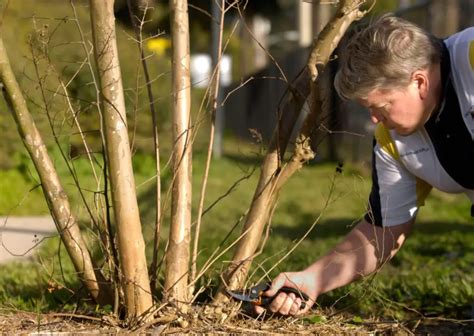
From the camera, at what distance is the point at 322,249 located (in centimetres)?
648

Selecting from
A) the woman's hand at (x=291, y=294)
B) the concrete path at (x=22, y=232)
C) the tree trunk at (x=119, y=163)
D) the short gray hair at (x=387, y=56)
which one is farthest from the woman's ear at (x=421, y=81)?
the concrete path at (x=22, y=232)

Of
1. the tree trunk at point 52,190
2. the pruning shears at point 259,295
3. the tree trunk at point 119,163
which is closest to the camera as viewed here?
the tree trunk at point 119,163

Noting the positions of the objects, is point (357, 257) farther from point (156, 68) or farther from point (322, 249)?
point (156, 68)

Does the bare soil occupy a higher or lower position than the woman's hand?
lower

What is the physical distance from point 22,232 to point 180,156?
4.65 m

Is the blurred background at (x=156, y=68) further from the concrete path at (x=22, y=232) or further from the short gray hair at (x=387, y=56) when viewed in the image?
the concrete path at (x=22, y=232)

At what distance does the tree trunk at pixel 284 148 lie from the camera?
342cm

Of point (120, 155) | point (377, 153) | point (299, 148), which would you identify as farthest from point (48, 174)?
point (377, 153)

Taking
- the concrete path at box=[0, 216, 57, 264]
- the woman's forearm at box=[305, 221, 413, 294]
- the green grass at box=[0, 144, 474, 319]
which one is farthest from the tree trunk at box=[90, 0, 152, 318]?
the concrete path at box=[0, 216, 57, 264]

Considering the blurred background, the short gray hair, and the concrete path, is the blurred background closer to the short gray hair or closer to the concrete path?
the short gray hair

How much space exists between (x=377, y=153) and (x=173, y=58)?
827mm

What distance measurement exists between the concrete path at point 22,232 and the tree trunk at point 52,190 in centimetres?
276

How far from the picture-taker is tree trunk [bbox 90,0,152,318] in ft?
10.5

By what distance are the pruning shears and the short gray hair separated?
76cm
